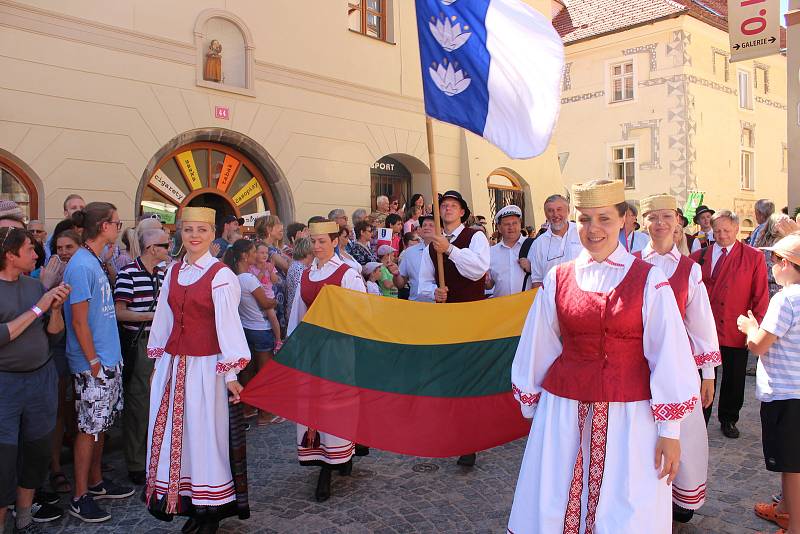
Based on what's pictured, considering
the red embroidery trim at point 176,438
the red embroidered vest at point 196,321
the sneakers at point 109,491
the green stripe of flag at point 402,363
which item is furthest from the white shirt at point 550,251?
the sneakers at point 109,491

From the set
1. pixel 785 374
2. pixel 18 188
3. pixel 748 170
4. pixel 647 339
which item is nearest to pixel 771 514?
pixel 785 374

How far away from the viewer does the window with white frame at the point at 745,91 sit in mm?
25359

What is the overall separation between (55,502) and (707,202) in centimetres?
2376

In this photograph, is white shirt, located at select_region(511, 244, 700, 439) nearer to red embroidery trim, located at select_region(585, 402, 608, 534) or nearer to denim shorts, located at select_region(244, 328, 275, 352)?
red embroidery trim, located at select_region(585, 402, 608, 534)

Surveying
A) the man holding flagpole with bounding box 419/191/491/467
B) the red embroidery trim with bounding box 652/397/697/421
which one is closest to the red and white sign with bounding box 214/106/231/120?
the man holding flagpole with bounding box 419/191/491/467

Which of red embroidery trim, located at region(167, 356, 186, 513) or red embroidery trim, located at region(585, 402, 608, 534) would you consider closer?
red embroidery trim, located at region(585, 402, 608, 534)

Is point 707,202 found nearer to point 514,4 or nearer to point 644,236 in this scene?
point 644,236

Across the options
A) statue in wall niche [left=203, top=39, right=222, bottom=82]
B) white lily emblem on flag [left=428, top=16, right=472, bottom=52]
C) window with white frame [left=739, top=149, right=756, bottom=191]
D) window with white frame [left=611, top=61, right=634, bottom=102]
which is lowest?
white lily emblem on flag [left=428, top=16, right=472, bottom=52]

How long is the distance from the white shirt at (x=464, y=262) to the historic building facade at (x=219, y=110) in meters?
5.79

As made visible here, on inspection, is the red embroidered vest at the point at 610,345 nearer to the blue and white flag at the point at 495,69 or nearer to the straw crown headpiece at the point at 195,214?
the blue and white flag at the point at 495,69

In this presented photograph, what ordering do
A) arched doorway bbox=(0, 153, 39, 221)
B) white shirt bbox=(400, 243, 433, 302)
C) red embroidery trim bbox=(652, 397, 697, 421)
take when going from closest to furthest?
red embroidery trim bbox=(652, 397, 697, 421), white shirt bbox=(400, 243, 433, 302), arched doorway bbox=(0, 153, 39, 221)

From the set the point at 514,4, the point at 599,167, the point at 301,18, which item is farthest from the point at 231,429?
the point at 599,167

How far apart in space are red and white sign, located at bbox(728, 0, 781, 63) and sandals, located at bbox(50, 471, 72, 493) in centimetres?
1146

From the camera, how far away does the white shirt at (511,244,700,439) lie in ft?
8.19
